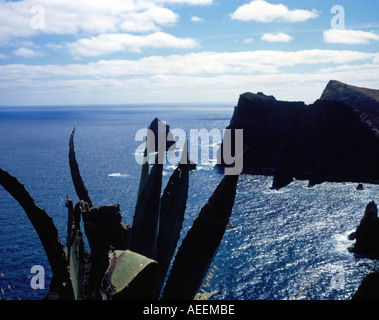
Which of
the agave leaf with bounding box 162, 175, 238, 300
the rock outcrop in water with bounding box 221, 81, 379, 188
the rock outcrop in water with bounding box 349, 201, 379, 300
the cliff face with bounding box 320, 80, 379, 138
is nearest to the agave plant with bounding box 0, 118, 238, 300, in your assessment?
the agave leaf with bounding box 162, 175, 238, 300

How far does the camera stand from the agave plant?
212cm

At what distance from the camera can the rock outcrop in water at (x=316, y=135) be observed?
93562 millimetres

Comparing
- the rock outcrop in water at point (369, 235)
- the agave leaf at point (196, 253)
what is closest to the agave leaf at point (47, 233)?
the agave leaf at point (196, 253)

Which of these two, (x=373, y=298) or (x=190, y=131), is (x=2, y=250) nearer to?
(x=373, y=298)

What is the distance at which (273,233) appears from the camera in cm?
5222

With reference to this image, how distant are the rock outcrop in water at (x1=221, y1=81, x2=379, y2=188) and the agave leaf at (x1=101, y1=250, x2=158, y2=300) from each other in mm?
83445

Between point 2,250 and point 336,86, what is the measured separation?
117 metres

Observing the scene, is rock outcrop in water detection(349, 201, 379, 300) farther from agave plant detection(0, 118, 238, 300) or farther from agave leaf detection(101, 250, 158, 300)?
agave leaf detection(101, 250, 158, 300)

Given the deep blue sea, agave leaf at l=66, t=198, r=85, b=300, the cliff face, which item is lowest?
the deep blue sea

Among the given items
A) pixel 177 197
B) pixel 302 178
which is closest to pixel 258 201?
pixel 302 178

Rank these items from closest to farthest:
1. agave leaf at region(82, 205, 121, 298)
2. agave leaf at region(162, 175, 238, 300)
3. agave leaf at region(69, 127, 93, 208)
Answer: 1. agave leaf at region(82, 205, 121, 298)
2. agave leaf at region(162, 175, 238, 300)
3. agave leaf at region(69, 127, 93, 208)

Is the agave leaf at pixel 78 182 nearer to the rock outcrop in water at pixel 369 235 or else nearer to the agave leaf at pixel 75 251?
the agave leaf at pixel 75 251

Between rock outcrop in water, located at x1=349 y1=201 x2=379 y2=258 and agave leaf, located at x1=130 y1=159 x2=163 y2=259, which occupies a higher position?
agave leaf, located at x1=130 y1=159 x2=163 y2=259

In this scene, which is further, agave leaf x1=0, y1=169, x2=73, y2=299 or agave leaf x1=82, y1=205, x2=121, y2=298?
agave leaf x1=82, y1=205, x2=121, y2=298
